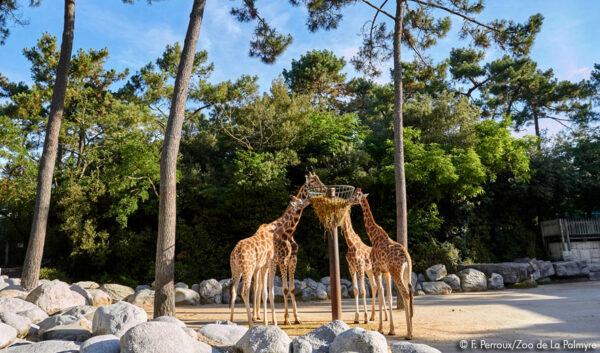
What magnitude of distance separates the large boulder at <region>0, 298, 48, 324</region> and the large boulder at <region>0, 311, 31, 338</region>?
0.64 metres

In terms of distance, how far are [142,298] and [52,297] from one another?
8.49 feet

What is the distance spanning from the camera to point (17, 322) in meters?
5.32

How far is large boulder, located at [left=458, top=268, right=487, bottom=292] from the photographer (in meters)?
12.2

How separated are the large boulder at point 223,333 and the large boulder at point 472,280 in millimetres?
9783

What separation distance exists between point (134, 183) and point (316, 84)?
1195 centimetres

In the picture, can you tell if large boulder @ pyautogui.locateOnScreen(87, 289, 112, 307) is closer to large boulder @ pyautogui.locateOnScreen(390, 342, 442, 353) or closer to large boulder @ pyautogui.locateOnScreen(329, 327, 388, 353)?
large boulder @ pyautogui.locateOnScreen(329, 327, 388, 353)

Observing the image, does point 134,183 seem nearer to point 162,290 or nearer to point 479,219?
point 162,290

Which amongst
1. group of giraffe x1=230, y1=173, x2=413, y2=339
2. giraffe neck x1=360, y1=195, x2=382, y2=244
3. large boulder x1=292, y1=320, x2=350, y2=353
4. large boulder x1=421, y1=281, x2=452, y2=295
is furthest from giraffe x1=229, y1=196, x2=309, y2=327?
large boulder x1=421, y1=281, x2=452, y2=295

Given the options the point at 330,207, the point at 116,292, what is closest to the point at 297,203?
the point at 330,207

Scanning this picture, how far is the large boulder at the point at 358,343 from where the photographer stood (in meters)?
3.68

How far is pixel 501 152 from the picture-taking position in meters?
13.9

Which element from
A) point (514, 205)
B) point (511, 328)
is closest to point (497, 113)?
point (514, 205)

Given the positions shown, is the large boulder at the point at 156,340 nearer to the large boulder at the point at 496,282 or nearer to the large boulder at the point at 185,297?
the large boulder at the point at 185,297

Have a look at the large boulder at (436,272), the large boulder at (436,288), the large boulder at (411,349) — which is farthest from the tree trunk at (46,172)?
the large boulder at (436,272)
